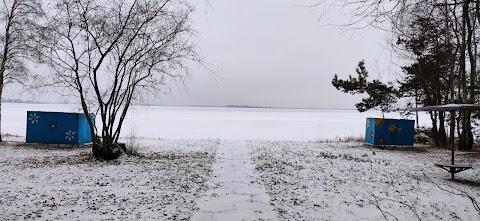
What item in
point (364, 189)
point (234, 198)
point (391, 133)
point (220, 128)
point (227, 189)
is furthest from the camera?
point (220, 128)

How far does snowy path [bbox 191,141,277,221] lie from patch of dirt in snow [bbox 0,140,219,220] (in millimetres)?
243

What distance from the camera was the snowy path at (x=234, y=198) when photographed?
5188mm

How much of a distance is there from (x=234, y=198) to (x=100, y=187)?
2759mm

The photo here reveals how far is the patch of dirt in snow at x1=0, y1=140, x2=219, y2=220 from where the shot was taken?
521 centimetres

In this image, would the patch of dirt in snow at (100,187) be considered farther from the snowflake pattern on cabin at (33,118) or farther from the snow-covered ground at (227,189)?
the snowflake pattern on cabin at (33,118)

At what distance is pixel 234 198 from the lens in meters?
6.13

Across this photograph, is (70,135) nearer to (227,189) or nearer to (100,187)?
(100,187)

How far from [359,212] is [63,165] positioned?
25.0 ft

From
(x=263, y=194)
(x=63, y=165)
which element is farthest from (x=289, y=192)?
(x=63, y=165)

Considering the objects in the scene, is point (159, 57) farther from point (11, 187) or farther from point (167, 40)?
point (11, 187)

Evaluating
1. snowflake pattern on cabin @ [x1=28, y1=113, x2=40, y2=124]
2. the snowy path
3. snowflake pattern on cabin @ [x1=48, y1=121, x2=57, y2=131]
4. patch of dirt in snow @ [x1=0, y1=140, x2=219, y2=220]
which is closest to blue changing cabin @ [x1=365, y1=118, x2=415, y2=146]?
patch of dirt in snow @ [x1=0, y1=140, x2=219, y2=220]

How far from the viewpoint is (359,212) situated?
5.54 meters

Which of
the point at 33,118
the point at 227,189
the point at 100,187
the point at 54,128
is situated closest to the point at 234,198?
the point at 227,189

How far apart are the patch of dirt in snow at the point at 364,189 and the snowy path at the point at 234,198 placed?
0.78 ft
